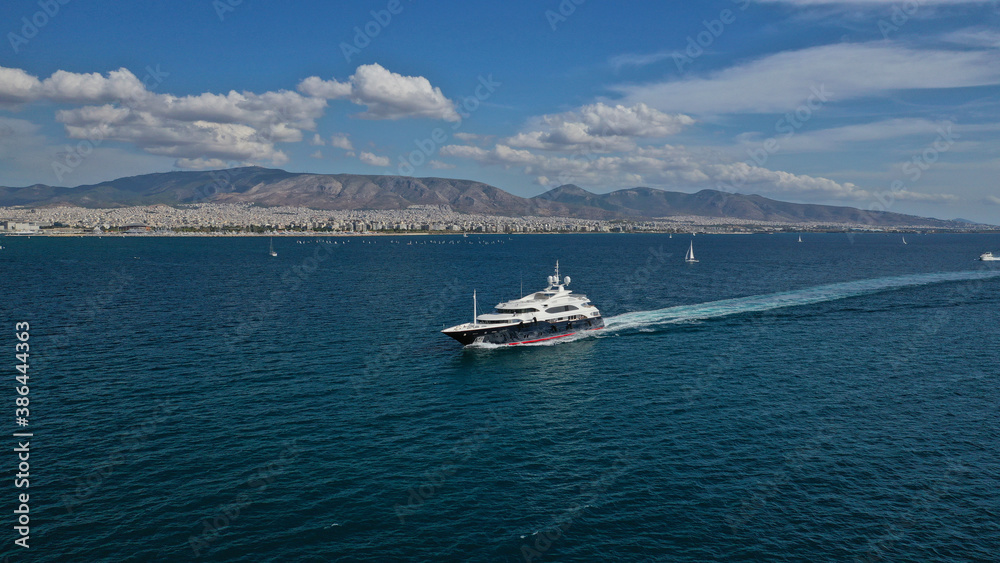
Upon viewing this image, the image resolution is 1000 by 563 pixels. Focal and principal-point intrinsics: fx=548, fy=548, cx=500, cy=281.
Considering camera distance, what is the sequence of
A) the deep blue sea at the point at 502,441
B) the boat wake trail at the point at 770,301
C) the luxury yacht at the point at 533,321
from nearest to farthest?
the deep blue sea at the point at 502,441
the luxury yacht at the point at 533,321
the boat wake trail at the point at 770,301

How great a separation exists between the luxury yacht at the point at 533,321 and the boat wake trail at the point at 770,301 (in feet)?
18.2

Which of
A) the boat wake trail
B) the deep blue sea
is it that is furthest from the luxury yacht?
the boat wake trail

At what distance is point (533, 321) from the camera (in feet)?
Answer: 281

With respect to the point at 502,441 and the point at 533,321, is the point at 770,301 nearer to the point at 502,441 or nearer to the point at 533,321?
the point at 533,321

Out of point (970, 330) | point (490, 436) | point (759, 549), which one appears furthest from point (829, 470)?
point (970, 330)

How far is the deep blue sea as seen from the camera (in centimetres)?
3366

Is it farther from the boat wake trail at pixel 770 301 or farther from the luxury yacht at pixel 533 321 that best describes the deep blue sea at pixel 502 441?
the luxury yacht at pixel 533 321

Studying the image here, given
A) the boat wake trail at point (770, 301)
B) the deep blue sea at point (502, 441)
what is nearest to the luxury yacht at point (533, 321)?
the deep blue sea at point (502, 441)

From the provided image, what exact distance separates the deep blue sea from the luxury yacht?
9.38ft

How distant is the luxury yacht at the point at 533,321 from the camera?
8081cm

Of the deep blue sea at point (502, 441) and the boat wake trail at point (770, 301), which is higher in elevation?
the boat wake trail at point (770, 301)

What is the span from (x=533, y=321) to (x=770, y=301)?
63.8 meters

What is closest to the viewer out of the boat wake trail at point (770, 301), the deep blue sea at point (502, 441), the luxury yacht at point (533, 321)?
the deep blue sea at point (502, 441)

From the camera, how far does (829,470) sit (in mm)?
42125
